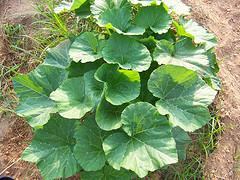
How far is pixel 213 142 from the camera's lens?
2047 mm

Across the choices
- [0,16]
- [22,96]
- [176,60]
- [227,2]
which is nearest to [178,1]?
[176,60]

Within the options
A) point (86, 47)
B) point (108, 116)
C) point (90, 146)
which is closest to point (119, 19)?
point (86, 47)

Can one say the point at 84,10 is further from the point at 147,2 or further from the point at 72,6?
the point at 147,2

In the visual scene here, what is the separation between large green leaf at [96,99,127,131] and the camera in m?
1.53

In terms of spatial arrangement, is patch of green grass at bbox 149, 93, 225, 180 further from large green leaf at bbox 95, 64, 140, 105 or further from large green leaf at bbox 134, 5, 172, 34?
A: large green leaf at bbox 134, 5, 172, 34

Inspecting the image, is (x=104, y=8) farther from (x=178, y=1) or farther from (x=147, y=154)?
(x=147, y=154)

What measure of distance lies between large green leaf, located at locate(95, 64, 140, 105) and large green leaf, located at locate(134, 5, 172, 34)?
59 centimetres

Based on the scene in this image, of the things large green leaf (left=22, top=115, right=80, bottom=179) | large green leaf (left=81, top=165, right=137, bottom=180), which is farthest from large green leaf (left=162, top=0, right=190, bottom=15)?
large green leaf (left=81, top=165, right=137, bottom=180)

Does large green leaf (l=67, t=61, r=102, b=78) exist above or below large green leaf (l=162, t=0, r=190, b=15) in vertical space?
below

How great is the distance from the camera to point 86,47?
185cm

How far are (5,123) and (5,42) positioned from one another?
3.72ft

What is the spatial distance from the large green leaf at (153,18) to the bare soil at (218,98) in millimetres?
796

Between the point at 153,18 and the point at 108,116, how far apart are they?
105cm

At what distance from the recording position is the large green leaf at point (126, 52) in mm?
1700
